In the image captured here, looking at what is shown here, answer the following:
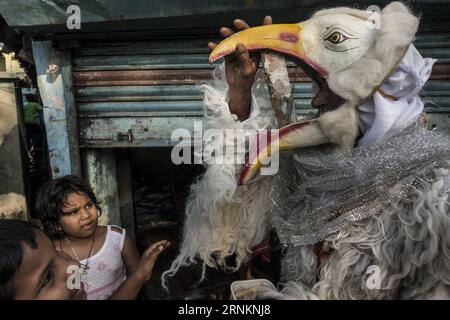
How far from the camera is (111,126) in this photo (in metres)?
3.08

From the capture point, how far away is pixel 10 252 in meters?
1.22

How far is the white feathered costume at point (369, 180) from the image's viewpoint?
4.11 feet

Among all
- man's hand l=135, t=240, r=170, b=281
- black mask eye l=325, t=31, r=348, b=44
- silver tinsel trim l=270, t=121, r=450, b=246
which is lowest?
man's hand l=135, t=240, r=170, b=281

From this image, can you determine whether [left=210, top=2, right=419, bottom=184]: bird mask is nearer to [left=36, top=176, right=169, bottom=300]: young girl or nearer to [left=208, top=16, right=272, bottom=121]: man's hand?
[left=208, top=16, right=272, bottom=121]: man's hand

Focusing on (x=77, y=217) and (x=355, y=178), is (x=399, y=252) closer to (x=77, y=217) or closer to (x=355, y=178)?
(x=355, y=178)

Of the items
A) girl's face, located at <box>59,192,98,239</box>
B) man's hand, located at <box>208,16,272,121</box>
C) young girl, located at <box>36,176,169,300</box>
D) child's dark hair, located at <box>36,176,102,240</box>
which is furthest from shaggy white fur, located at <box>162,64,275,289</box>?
child's dark hair, located at <box>36,176,102,240</box>

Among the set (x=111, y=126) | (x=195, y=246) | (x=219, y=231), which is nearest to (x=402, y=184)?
(x=219, y=231)

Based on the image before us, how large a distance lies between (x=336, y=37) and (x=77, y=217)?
1.41 m

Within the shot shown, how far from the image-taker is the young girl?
6.56ft

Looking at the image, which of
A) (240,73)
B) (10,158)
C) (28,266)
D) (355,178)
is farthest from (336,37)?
(10,158)

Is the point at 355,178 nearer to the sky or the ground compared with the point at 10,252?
nearer to the sky

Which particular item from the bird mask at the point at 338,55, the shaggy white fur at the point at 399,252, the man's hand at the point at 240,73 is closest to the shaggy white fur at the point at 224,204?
the man's hand at the point at 240,73

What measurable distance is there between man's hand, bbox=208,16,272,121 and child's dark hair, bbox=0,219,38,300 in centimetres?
85
